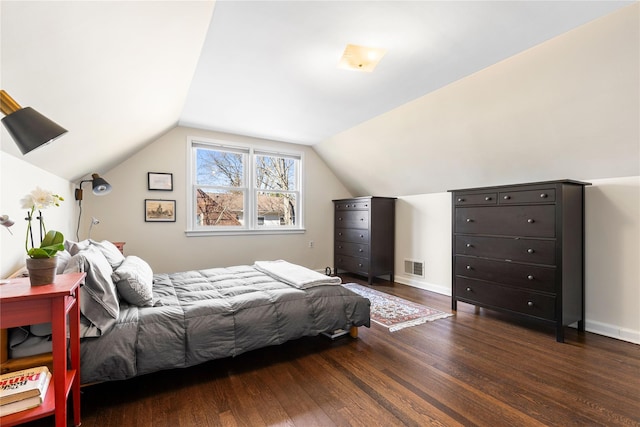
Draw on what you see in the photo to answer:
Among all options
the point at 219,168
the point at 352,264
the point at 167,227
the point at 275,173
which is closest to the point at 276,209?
the point at 275,173

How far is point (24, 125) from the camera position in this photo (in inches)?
37.8

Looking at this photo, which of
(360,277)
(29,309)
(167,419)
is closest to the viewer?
(29,309)

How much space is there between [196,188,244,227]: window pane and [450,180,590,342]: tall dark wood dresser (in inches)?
126

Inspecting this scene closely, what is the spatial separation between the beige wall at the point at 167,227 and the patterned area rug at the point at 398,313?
1917 mm

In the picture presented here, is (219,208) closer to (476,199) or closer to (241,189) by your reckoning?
(241,189)

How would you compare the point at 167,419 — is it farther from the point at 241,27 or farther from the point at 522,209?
the point at 522,209

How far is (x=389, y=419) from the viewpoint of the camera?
1.58 meters

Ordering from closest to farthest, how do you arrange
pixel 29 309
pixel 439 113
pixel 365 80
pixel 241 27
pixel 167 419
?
pixel 29 309
pixel 167 419
pixel 241 27
pixel 365 80
pixel 439 113

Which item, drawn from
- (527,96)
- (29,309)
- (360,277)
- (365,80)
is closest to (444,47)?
(365,80)

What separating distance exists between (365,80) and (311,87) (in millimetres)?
528

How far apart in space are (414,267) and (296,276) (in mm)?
2484

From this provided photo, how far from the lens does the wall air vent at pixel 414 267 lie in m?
4.46

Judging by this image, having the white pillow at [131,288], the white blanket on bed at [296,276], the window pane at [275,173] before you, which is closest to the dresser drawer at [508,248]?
the white blanket on bed at [296,276]

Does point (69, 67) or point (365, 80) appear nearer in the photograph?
point (69, 67)
